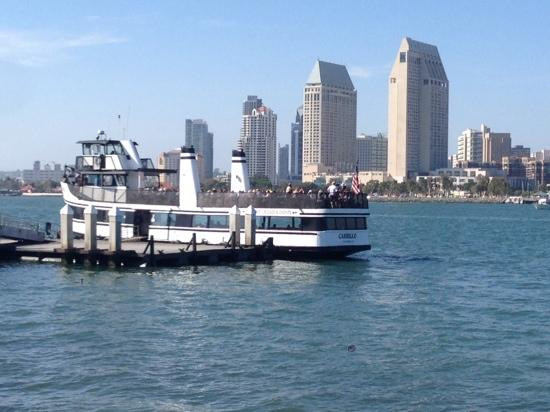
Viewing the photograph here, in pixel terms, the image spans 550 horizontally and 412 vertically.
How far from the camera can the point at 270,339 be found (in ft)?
93.4

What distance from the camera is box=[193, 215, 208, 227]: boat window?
166ft

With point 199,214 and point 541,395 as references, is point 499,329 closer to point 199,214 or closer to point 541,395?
point 541,395

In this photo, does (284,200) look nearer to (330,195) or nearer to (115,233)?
(330,195)

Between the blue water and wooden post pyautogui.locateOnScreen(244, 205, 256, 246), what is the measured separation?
1.85m

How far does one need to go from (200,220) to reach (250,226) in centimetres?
369

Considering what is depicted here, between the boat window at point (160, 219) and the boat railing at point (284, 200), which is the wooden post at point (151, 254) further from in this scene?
the boat window at point (160, 219)

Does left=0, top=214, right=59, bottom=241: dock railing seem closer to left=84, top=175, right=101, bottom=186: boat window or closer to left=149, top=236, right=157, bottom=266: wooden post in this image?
left=84, top=175, right=101, bottom=186: boat window

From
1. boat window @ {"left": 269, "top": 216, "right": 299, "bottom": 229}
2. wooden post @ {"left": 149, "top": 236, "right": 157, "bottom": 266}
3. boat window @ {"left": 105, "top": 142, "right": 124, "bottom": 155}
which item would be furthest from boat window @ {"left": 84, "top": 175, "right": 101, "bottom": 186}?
wooden post @ {"left": 149, "top": 236, "right": 157, "bottom": 266}

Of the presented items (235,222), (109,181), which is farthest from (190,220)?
(109,181)

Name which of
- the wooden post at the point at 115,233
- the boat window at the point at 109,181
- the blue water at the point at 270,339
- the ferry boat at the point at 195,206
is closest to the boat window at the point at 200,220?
the ferry boat at the point at 195,206

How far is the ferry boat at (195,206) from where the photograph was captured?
48.1 meters

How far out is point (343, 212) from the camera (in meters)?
48.2

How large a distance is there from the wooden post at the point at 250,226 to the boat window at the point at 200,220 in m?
2.94

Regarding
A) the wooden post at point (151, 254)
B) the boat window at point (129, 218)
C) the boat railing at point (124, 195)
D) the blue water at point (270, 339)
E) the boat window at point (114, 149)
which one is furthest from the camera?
the boat window at point (114, 149)
